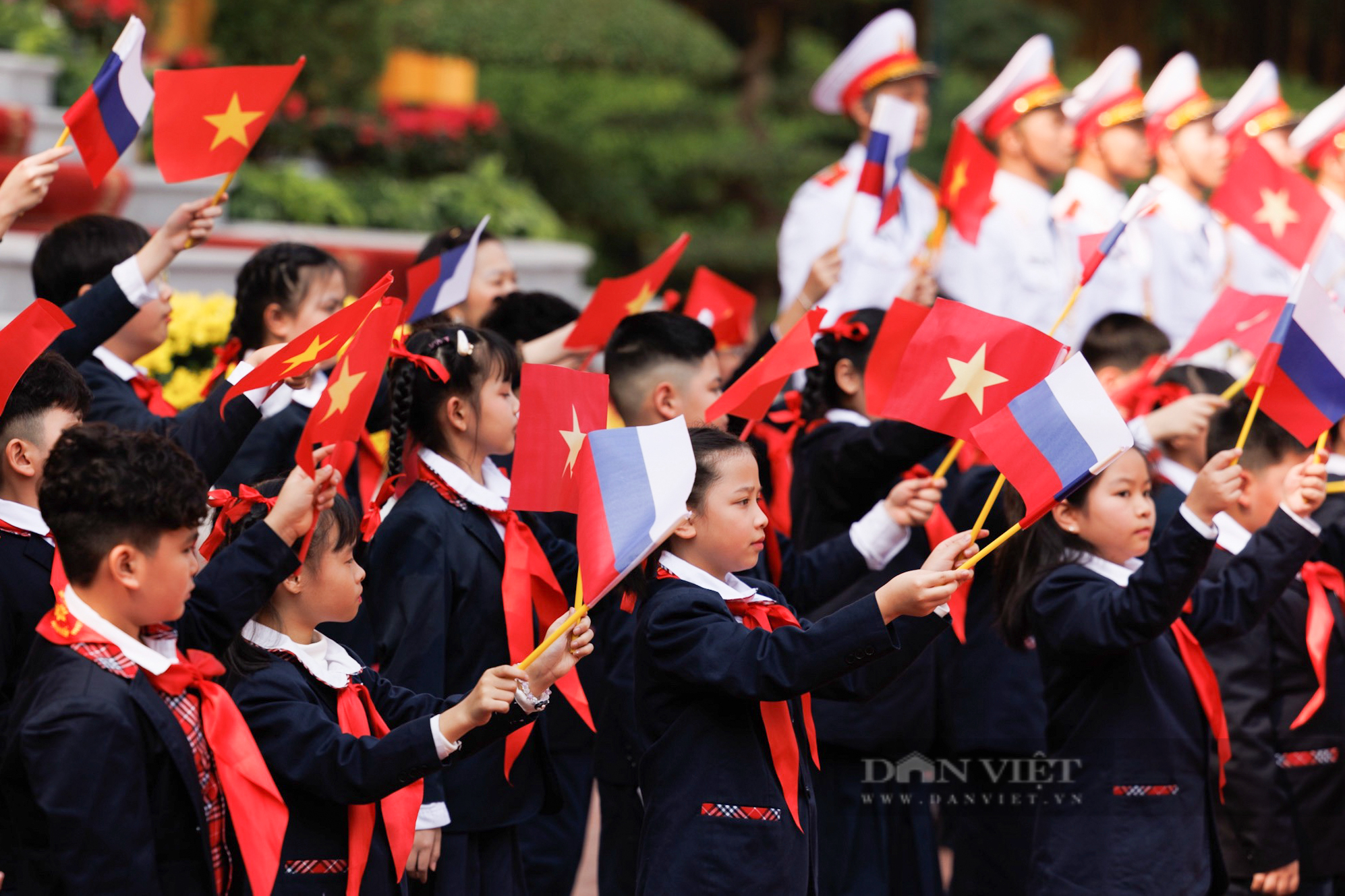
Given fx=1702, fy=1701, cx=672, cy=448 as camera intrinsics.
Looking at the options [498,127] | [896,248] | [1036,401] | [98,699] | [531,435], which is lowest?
[498,127]

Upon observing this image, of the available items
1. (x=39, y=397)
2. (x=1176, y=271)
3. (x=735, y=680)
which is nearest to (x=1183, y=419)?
(x=735, y=680)

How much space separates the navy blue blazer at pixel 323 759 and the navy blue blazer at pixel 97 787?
242mm

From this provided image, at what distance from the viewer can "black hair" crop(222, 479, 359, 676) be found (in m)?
2.94

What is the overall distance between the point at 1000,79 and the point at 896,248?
1090 mm

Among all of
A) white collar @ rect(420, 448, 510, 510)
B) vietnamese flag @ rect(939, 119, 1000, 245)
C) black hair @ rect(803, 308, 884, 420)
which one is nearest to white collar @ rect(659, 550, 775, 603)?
white collar @ rect(420, 448, 510, 510)

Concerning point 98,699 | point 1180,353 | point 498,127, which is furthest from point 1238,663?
point 498,127

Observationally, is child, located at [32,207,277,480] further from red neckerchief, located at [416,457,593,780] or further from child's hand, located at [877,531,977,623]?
child's hand, located at [877,531,977,623]

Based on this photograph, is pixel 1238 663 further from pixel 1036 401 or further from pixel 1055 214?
pixel 1055 214

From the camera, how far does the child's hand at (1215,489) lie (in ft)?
10.9

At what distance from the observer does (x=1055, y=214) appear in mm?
7598

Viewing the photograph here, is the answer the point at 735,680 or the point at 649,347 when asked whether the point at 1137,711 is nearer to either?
the point at 735,680

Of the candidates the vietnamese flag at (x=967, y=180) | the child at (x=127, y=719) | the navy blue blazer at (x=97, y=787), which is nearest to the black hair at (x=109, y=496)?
the child at (x=127, y=719)

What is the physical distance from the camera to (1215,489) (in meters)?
3.33

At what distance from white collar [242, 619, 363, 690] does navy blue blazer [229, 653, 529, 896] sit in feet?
0.05
